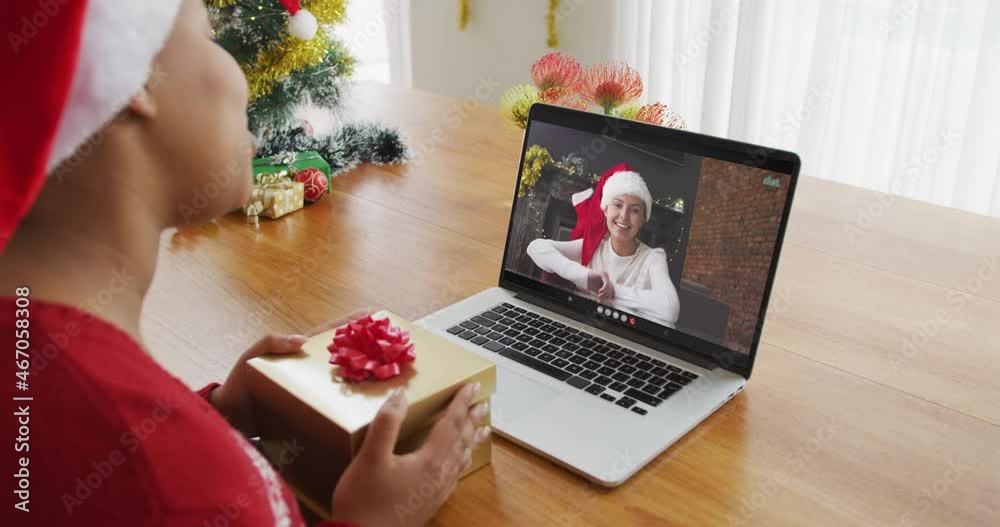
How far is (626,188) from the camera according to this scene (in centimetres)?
99

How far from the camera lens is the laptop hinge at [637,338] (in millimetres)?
946

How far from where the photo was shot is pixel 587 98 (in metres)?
1.20

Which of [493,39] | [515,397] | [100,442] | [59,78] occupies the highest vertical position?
[59,78]

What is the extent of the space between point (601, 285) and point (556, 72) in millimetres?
363

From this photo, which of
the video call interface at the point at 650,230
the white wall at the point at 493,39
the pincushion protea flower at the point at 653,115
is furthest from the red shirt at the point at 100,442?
the white wall at the point at 493,39

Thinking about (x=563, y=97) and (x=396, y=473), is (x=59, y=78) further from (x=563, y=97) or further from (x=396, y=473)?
(x=563, y=97)

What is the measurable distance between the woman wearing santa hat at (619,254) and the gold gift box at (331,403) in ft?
0.78

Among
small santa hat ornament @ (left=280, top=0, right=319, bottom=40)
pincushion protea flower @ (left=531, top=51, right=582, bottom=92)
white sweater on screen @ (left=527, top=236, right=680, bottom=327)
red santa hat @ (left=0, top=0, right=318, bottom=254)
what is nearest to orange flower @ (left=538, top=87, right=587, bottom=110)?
Result: pincushion protea flower @ (left=531, top=51, right=582, bottom=92)

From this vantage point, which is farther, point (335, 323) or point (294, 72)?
point (294, 72)

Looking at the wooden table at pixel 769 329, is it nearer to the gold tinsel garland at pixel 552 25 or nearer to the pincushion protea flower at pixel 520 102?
the pincushion protea flower at pixel 520 102

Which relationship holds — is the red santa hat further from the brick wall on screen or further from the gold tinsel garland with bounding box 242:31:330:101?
the gold tinsel garland with bounding box 242:31:330:101

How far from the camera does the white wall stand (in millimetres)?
2891

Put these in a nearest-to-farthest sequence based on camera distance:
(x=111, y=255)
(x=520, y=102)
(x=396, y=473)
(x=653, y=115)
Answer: (x=111, y=255)
(x=396, y=473)
(x=653, y=115)
(x=520, y=102)

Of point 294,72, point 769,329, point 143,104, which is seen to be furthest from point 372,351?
point 294,72
